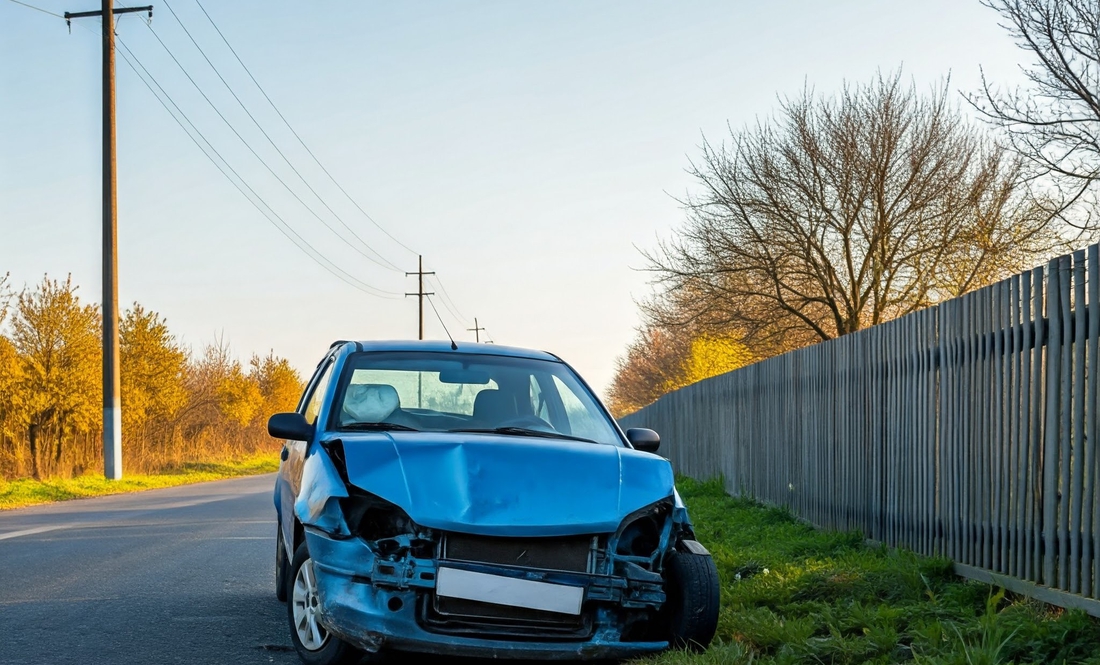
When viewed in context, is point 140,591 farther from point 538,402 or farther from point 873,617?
point 873,617

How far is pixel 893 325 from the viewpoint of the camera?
A: 345 inches

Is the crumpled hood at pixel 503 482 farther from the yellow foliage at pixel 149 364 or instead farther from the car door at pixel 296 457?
the yellow foliage at pixel 149 364

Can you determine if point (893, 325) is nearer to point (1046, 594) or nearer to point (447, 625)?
point (1046, 594)

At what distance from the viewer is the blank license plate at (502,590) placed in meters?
4.68

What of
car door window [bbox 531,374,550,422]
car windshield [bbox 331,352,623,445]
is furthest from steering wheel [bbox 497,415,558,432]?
car door window [bbox 531,374,550,422]

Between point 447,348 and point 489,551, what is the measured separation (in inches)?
87.7

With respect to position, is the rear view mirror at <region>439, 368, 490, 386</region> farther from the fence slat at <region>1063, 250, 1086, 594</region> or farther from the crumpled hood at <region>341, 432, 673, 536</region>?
the fence slat at <region>1063, 250, 1086, 594</region>

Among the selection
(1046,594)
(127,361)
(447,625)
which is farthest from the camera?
(127,361)

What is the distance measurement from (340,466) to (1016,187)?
76.5 feet

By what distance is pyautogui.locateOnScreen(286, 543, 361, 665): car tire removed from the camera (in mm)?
5027

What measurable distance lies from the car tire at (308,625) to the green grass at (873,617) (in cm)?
132

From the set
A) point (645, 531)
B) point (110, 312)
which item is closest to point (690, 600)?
point (645, 531)

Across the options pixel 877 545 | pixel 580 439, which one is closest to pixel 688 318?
pixel 877 545

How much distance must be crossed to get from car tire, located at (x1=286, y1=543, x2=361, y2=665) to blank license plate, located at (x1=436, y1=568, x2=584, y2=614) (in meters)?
0.66
